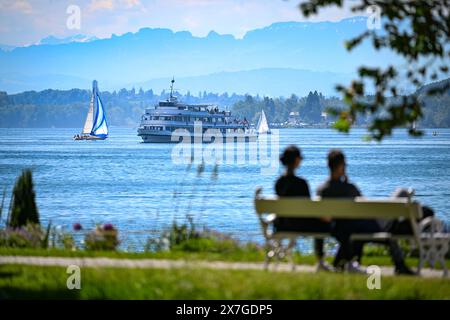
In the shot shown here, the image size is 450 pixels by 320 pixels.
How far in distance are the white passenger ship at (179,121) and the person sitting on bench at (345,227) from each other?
104104 mm

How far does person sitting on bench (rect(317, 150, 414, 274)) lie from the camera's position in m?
9.72

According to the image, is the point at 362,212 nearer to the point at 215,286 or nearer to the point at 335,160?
the point at 335,160

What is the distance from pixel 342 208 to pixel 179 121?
4214 inches

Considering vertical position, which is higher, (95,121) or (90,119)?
(90,119)

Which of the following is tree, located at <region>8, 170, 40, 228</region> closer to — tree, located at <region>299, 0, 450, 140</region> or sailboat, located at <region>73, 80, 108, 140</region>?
tree, located at <region>299, 0, 450, 140</region>

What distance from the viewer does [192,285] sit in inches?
349

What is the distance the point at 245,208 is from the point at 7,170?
37050 millimetres

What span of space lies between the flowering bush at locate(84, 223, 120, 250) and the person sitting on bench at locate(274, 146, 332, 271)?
3.37 meters

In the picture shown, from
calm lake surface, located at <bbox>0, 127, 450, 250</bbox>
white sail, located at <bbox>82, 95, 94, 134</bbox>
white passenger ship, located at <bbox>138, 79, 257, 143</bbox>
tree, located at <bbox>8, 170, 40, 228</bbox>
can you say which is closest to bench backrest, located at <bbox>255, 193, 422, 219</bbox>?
calm lake surface, located at <bbox>0, 127, 450, 250</bbox>

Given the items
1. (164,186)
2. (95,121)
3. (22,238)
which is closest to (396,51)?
(22,238)

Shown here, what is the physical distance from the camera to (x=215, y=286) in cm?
881
